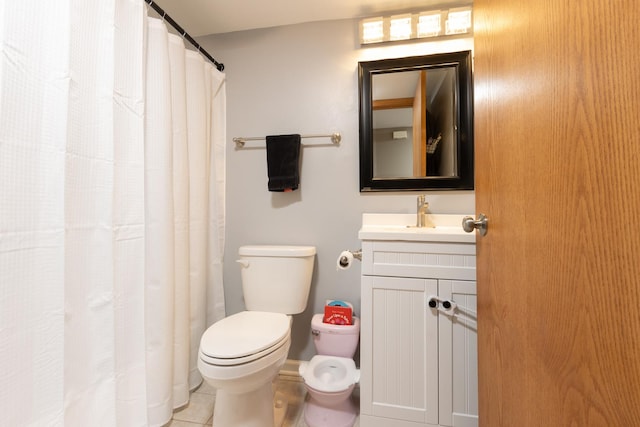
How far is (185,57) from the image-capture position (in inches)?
55.1

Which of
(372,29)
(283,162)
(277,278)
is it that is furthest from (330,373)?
(372,29)

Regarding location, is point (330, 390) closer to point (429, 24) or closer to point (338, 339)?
point (338, 339)

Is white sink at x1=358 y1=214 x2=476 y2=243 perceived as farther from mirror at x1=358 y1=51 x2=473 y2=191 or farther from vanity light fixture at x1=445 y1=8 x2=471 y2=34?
vanity light fixture at x1=445 y1=8 x2=471 y2=34

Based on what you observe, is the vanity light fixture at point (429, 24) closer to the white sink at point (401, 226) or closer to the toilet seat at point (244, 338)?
the white sink at point (401, 226)

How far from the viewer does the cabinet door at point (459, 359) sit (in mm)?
1000

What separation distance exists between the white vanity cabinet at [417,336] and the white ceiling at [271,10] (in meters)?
1.31

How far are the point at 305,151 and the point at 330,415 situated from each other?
4.44 ft

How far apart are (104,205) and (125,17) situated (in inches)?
28.8

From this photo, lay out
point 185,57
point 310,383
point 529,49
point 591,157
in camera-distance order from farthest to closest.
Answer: point 185,57 → point 310,383 → point 529,49 → point 591,157

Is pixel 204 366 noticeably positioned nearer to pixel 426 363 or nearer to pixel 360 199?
pixel 426 363

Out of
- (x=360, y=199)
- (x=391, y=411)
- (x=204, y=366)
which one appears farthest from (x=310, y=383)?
(x=360, y=199)

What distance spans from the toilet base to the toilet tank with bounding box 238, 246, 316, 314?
17.1 inches

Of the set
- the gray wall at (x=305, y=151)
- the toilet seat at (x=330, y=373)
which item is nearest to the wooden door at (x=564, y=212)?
the toilet seat at (x=330, y=373)

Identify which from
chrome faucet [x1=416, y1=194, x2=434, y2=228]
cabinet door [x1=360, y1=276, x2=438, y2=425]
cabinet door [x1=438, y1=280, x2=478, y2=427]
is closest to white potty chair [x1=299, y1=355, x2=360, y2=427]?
cabinet door [x1=360, y1=276, x2=438, y2=425]
